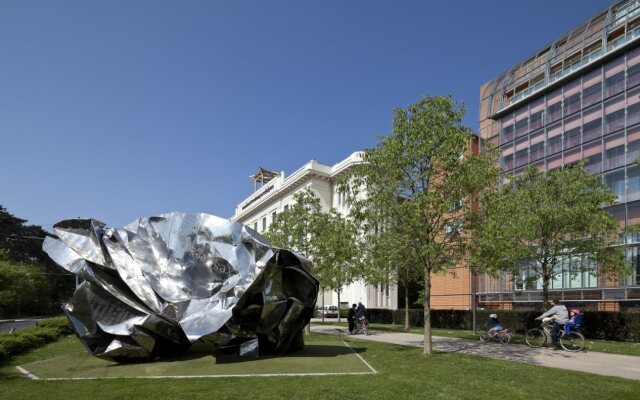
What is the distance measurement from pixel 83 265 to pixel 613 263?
2211 cm

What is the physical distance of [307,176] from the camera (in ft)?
220

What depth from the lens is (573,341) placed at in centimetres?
1823

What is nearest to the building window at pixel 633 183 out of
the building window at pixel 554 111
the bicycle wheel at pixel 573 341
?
the building window at pixel 554 111

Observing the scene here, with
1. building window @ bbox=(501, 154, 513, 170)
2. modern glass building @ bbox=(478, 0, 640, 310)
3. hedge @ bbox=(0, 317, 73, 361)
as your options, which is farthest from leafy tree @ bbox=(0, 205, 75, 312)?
modern glass building @ bbox=(478, 0, 640, 310)

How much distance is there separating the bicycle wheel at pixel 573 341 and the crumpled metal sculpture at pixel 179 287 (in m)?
9.77

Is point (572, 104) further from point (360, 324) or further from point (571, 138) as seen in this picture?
point (360, 324)

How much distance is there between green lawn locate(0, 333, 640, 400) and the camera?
9.61m

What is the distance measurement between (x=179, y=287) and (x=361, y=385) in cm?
677

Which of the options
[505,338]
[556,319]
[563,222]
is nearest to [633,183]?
[563,222]

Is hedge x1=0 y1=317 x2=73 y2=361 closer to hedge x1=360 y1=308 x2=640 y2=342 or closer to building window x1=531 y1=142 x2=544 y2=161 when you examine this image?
hedge x1=360 y1=308 x2=640 y2=342

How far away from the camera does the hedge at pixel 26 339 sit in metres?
16.3

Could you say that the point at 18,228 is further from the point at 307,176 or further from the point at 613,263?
the point at 613,263

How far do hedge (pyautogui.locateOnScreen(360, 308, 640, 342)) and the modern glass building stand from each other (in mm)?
2365

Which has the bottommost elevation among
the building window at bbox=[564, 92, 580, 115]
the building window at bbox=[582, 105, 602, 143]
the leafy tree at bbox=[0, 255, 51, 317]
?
the leafy tree at bbox=[0, 255, 51, 317]
